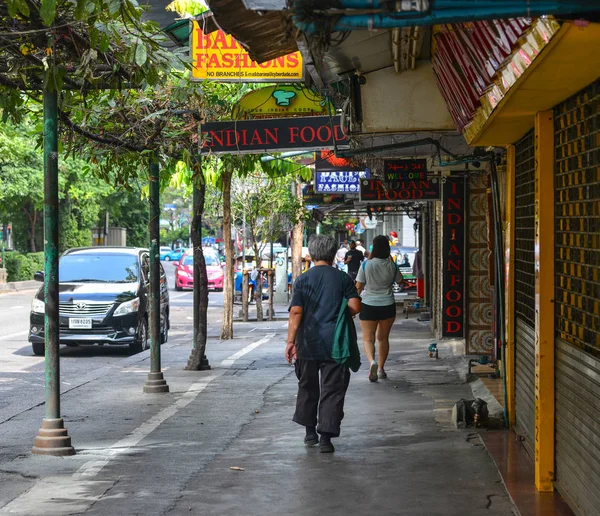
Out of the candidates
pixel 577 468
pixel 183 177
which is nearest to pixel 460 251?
pixel 183 177

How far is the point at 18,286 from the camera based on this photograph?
41156 millimetres

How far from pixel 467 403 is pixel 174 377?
18.7 ft

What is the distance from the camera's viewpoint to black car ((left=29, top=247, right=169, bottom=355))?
56.8 feet

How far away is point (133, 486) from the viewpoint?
23.8 feet

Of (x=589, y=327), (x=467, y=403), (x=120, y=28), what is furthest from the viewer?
(x=467, y=403)

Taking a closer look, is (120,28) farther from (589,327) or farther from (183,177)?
(183,177)

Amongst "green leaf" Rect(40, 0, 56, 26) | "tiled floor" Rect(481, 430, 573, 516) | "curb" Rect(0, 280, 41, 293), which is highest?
"green leaf" Rect(40, 0, 56, 26)

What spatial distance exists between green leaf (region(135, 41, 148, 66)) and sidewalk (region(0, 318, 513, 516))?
9.43ft

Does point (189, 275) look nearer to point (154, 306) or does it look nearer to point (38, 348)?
point (38, 348)

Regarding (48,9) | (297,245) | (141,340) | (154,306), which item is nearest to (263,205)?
(297,245)

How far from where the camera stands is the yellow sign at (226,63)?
1005 centimetres

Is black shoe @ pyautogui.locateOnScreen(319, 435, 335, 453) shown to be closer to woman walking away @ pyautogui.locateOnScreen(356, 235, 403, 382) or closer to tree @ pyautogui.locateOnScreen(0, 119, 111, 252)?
woman walking away @ pyautogui.locateOnScreen(356, 235, 403, 382)

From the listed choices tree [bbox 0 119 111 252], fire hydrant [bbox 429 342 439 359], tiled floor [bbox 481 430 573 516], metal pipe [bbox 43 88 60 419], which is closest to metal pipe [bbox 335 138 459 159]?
tiled floor [bbox 481 430 573 516]

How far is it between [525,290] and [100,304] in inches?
408
